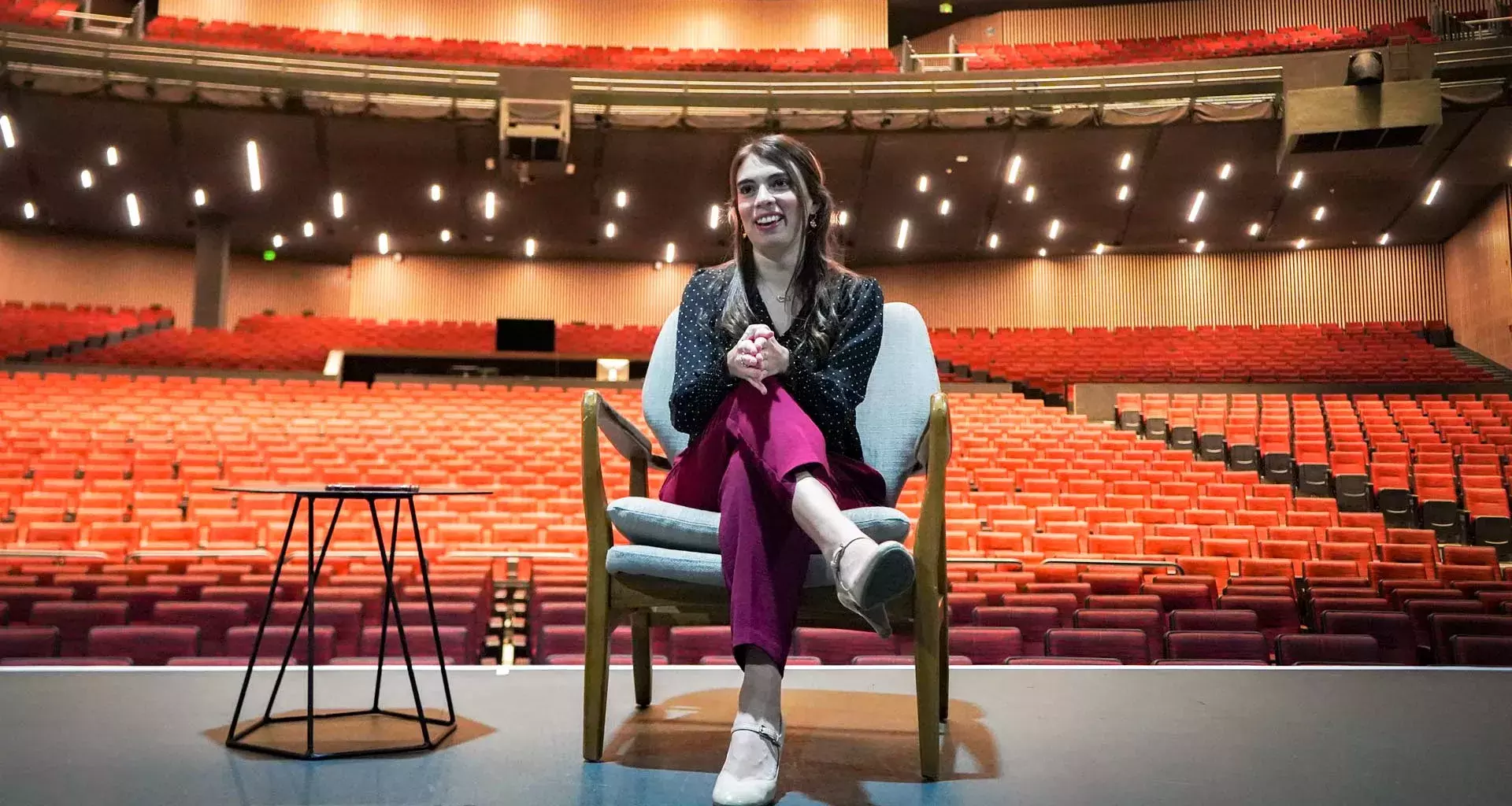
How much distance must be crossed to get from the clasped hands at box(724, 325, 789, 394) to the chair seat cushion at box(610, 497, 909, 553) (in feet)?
0.61

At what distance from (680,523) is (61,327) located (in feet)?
40.5

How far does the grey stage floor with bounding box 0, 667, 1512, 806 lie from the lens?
1038 millimetres

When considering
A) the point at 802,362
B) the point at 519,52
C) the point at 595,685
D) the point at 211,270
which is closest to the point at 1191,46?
the point at 519,52

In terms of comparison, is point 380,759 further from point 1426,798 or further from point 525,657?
point 525,657

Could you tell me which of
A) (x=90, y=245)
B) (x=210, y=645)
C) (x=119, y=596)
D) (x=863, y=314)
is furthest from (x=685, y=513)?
(x=90, y=245)

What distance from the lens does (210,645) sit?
265 centimetres

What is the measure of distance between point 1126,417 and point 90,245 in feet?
44.8

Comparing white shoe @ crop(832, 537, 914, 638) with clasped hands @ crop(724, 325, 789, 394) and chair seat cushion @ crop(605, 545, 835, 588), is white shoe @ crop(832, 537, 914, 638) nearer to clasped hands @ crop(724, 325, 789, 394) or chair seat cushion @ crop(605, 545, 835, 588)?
chair seat cushion @ crop(605, 545, 835, 588)

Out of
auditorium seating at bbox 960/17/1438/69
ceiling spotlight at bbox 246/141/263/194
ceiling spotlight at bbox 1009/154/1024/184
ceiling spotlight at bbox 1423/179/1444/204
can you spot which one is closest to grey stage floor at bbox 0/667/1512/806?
ceiling spotlight at bbox 1009/154/1024/184

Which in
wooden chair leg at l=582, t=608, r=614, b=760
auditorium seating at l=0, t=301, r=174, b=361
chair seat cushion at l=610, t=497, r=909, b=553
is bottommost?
wooden chair leg at l=582, t=608, r=614, b=760

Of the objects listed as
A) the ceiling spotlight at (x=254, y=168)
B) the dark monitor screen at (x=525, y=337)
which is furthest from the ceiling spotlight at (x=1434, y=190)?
the ceiling spotlight at (x=254, y=168)

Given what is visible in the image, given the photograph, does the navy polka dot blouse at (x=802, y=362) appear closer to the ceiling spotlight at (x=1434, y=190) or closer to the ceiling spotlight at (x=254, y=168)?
the ceiling spotlight at (x=254, y=168)

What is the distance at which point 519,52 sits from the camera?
12562 millimetres

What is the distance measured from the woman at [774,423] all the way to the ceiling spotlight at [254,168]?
34.8 feet
